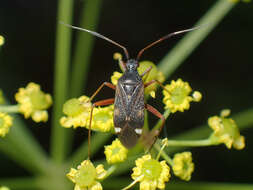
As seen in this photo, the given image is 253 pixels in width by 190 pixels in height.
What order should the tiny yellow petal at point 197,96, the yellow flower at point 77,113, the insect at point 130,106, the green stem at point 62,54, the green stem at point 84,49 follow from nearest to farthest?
the insect at point 130,106
the yellow flower at point 77,113
the tiny yellow petal at point 197,96
the green stem at point 62,54
the green stem at point 84,49

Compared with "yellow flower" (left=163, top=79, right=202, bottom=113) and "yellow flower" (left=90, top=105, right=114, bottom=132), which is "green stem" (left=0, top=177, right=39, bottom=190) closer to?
"yellow flower" (left=90, top=105, right=114, bottom=132)

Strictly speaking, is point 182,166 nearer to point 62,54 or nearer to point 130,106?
point 130,106

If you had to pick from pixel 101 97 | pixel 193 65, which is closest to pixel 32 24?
pixel 101 97

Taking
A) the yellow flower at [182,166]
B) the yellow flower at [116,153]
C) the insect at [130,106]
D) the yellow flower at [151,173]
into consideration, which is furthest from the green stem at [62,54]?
the yellow flower at [182,166]

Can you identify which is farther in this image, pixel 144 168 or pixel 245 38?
pixel 245 38

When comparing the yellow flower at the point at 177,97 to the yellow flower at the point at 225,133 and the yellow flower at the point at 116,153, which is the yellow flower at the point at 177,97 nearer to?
the yellow flower at the point at 225,133

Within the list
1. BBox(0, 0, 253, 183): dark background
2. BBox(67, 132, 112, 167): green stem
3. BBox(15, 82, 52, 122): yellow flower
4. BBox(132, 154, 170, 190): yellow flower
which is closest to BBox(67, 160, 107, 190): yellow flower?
BBox(132, 154, 170, 190): yellow flower

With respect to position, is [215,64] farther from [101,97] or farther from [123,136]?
[123,136]
